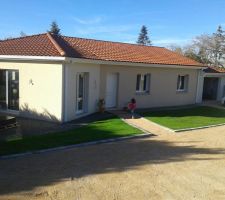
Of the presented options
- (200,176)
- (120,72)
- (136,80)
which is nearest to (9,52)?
(120,72)

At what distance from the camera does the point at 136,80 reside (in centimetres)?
2123

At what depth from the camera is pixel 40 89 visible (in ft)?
54.2

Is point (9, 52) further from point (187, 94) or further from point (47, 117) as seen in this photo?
Result: point (187, 94)

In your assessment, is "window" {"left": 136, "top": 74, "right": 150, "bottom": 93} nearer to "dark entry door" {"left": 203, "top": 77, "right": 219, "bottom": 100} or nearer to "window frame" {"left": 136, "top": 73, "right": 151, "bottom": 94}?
"window frame" {"left": 136, "top": 73, "right": 151, "bottom": 94}

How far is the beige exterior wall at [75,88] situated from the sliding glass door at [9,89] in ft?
10.9

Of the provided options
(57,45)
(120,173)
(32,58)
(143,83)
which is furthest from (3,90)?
(120,173)

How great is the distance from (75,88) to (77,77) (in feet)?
1.95

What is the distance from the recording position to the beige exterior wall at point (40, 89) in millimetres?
15867

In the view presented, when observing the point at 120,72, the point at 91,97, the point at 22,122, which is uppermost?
the point at 120,72

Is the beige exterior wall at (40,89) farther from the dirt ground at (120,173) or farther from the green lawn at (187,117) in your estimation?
the green lawn at (187,117)

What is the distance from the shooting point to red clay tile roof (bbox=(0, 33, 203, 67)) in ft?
55.3

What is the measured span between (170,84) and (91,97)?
766cm

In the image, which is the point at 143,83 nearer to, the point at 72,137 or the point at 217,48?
the point at 72,137

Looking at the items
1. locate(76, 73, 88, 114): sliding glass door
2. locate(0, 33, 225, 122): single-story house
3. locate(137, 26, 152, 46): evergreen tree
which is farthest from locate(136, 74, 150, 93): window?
locate(137, 26, 152, 46): evergreen tree
